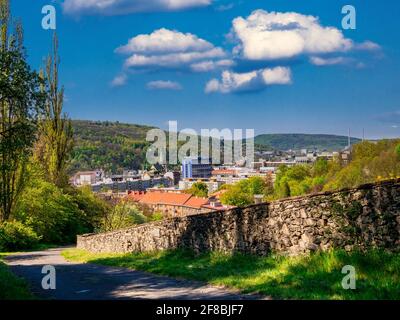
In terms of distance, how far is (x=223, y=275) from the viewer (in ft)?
36.2

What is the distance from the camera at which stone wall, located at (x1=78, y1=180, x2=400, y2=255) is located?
30.2 ft

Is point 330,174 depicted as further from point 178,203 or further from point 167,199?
point 167,199

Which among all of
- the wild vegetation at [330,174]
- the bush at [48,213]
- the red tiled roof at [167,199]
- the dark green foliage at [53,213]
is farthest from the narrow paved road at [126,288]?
the red tiled roof at [167,199]

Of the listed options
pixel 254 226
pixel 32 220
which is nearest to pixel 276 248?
pixel 254 226

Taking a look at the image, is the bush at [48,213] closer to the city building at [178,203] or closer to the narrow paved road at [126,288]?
the narrow paved road at [126,288]

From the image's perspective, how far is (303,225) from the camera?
11.0m

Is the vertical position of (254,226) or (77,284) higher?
(254,226)

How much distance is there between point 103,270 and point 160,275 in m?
3.27

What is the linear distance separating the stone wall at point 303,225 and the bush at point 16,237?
18611mm

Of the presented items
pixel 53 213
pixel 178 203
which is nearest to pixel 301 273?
pixel 53 213

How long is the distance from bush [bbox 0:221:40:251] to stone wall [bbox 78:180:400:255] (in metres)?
18.6

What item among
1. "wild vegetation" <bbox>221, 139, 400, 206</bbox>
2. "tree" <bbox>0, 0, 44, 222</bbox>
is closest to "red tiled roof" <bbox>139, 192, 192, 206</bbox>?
"wild vegetation" <bbox>221, 139, 400, 206</bbox>

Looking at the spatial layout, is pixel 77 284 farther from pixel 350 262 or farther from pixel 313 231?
pixel 350 262

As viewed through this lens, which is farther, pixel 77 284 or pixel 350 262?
pixel 77 284
